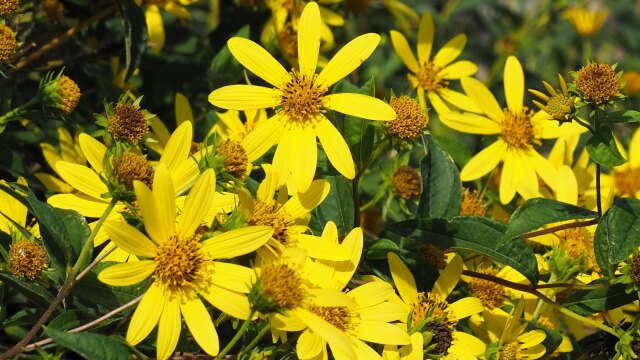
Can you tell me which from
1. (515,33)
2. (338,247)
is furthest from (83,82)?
(515,33)

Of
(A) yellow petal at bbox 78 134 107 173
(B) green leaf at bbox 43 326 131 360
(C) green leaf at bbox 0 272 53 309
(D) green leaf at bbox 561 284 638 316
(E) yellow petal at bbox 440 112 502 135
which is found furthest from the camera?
(E) yellow petal at bbox 440 112 502 135

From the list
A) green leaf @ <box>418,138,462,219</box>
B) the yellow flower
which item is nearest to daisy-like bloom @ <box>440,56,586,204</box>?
green leaf @ <box>418,138,462,219</box>

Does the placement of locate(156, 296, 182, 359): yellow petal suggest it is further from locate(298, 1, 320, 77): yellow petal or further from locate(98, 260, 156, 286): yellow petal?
locate(298, 1, 320, 77): yellow petal

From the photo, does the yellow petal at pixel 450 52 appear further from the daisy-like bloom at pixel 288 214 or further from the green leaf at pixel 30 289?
the green leaf at pixel 30 289

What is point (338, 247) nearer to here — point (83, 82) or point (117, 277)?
point (117, 277)

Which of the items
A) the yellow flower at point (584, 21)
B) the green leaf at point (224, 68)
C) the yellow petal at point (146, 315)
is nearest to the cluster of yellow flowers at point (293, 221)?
the yellow petal at point (146, 315)

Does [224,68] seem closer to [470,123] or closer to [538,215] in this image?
[470,123]
